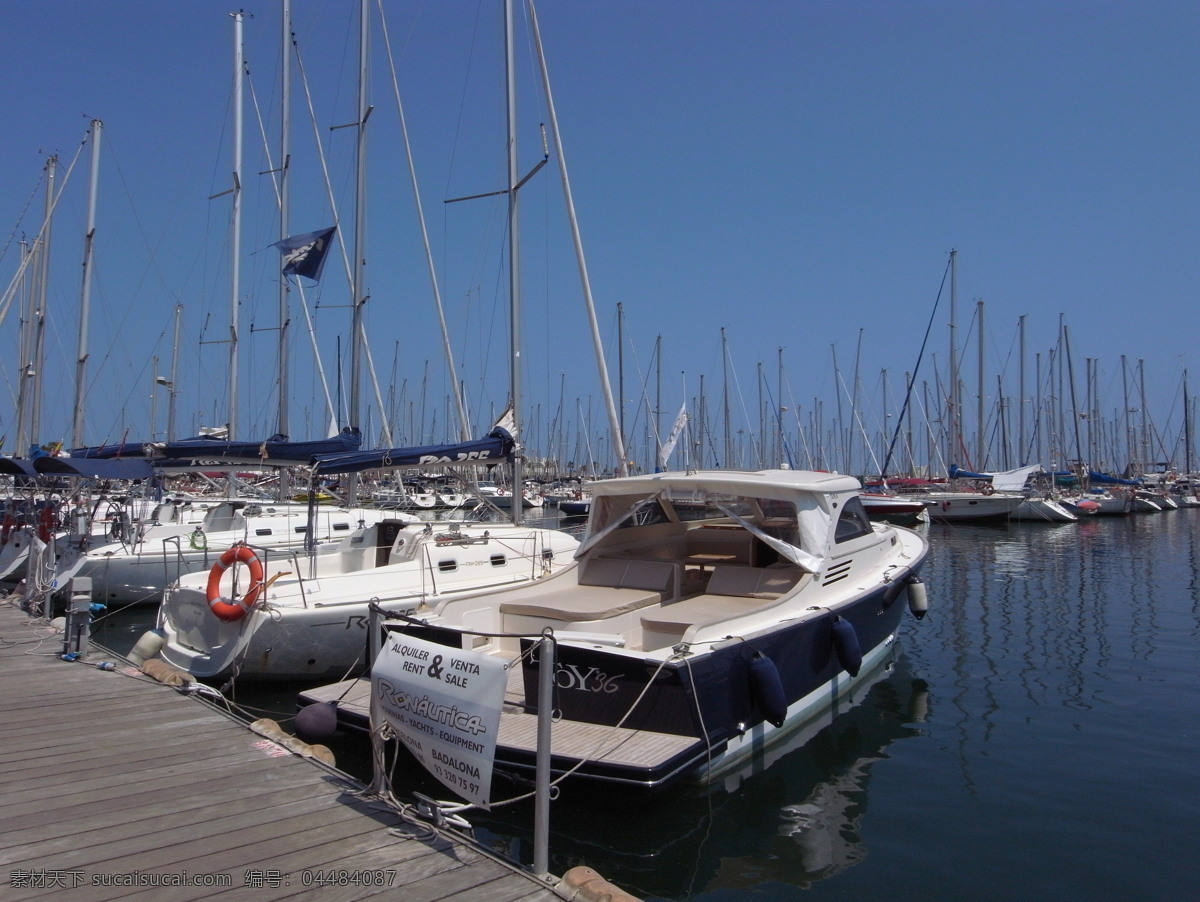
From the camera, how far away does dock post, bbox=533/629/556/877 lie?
4.89 meters

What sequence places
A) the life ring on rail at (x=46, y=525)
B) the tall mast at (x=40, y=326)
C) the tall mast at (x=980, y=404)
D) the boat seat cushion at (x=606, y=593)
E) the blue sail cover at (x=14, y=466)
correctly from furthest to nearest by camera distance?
the tall mast at (x=980, y=404) → the tall mast at (x=40, y=326) → the life ring on rail at (x=46, y=525) → the blue sail cover at (x=14, y=466) → the boat seat cushion at (x=606, y=593)

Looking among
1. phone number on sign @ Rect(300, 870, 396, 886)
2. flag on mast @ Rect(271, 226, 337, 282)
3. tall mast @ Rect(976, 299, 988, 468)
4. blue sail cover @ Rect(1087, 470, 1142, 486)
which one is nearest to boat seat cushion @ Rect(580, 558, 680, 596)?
phone number on sign @ Rect(300, 870, 396, 886)

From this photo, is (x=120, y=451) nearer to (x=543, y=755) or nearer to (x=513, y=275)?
(x=513, y=275)

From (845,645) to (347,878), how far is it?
6.00m

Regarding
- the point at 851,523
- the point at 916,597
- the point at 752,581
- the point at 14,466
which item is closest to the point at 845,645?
the point at 752,581

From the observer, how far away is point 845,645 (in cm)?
916

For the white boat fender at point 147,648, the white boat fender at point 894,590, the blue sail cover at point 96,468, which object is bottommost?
the white boat fender at point 147,648

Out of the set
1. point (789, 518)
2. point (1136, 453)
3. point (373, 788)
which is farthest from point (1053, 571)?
point (1136, 453)

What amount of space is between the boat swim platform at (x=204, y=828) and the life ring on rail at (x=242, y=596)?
2.74 m

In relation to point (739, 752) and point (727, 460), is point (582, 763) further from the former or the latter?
point (727, 460)

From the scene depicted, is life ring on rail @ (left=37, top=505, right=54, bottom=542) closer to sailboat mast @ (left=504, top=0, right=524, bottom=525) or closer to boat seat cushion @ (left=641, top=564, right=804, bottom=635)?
sailboat mast @ (left=504, top=0, right=524, bottom=525)

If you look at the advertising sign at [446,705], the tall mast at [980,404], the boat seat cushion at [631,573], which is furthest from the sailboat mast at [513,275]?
the tall mast at [980,404]

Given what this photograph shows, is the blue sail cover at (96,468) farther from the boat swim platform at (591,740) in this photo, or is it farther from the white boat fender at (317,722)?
the boat swim platform at (591,740)

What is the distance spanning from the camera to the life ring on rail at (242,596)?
10.5m
